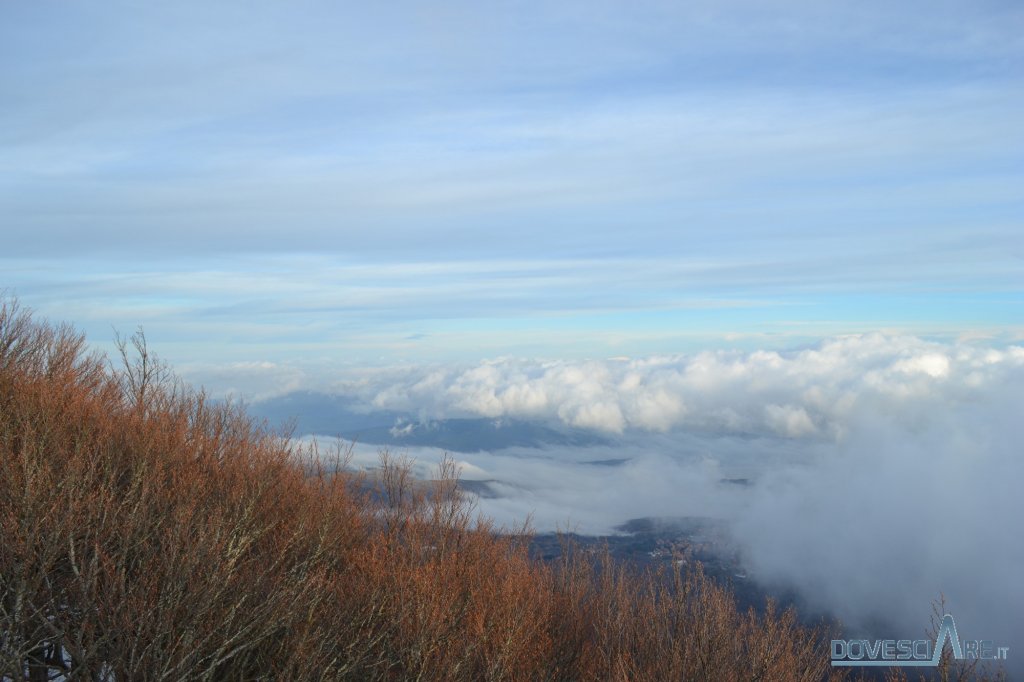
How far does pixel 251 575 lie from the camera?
67.5ft

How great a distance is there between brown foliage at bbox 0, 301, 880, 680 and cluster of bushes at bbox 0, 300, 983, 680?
0.11 meters

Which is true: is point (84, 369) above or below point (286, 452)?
above

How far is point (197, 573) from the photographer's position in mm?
18422

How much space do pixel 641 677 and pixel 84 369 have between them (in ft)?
99.2

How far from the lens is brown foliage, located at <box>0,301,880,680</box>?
17.0 meters

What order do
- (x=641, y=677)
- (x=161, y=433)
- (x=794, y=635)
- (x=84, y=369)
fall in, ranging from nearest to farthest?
(x=641, y=677) < (x=161, y=433) < (x=794, y=635) < (x=84, y=369)

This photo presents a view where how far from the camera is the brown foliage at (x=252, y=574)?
17.0m

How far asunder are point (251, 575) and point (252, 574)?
16.3 inches

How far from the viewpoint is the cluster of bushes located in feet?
55.7

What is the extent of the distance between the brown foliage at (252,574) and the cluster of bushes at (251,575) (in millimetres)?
106

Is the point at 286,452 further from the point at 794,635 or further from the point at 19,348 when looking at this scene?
the point at 794,635

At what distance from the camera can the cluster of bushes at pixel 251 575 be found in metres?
17.0

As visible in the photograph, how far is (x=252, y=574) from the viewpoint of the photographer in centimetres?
2095

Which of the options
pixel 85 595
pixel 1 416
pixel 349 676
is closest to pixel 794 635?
pixel 349 676
